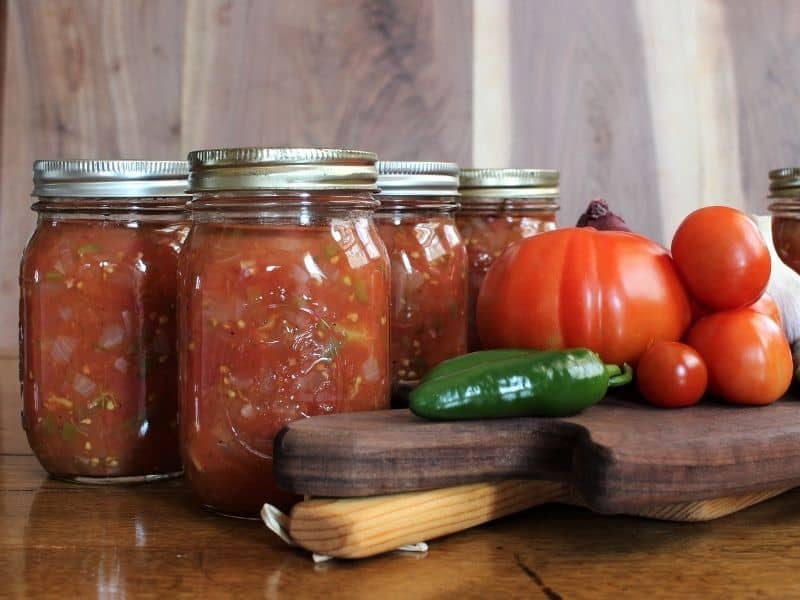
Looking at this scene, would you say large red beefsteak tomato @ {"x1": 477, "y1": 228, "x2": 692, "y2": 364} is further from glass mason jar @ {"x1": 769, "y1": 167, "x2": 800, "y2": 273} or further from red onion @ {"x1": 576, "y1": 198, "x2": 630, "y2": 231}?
glass mason jar @ {"x1": 769, "y1": 167, "x2": 800, "y2": 273}

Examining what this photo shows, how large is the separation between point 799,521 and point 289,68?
1169 mm

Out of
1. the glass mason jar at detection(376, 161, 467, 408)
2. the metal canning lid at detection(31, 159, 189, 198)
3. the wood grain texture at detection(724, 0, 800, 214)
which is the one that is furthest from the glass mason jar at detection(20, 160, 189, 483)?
the wood grain texture at detection(724, 0, 800, 214)

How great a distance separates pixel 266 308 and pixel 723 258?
38cm

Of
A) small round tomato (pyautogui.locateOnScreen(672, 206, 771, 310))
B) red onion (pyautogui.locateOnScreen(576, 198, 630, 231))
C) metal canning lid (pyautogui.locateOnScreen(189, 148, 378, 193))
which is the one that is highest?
metal canning lid (pyautogui.locateOnScreen(189, 148, 378, 193))

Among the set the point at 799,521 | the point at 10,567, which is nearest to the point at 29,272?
the point at 10,567

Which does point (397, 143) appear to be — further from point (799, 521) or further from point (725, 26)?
point (799, 521)

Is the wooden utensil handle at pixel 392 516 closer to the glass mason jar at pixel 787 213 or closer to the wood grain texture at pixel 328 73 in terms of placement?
the glass mason jar at pixel 787 213

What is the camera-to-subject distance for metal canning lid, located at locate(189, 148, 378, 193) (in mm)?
788

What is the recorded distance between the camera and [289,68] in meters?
1.75

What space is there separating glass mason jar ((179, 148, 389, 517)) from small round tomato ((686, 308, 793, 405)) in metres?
0.28

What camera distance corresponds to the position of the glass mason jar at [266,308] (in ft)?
2.61

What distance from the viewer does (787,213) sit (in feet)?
4.15

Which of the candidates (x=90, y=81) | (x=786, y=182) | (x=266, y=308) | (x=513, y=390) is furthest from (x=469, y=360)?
(x=90, y=81)

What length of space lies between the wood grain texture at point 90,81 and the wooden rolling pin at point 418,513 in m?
1.11
